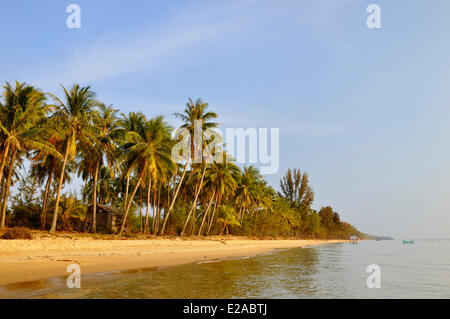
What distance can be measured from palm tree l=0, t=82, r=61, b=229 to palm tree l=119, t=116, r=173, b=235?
7.07 meters

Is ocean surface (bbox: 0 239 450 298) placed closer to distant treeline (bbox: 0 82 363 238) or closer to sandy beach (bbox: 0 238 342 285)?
sandy beach (bbox: 0 238 342 285)

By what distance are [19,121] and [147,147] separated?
9.57 m

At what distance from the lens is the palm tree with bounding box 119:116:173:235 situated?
1028 inches

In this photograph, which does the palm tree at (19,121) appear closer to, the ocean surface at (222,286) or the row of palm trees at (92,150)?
the row of palm trees at (92,150)

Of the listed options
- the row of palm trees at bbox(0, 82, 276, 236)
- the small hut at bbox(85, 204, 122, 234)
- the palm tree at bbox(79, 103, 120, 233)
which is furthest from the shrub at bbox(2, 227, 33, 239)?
the small hut at bbox(85, 204, 122, 234)

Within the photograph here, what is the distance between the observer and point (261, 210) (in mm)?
62281

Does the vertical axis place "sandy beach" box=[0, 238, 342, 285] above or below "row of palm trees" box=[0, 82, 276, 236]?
below

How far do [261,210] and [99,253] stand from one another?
48.5 meters

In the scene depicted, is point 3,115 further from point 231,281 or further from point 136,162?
point 231,281

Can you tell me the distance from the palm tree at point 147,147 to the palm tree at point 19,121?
707 cm

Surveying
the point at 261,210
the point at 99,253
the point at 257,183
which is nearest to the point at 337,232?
the point at 261,210

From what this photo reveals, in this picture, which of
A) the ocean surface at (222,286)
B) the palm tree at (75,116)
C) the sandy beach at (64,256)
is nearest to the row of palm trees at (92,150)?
the palm tree at (75,116)

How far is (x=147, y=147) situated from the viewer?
86.2 feet

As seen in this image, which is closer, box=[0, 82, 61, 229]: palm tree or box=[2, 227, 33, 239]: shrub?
box=[2, 227, 33, 239]: shrub
